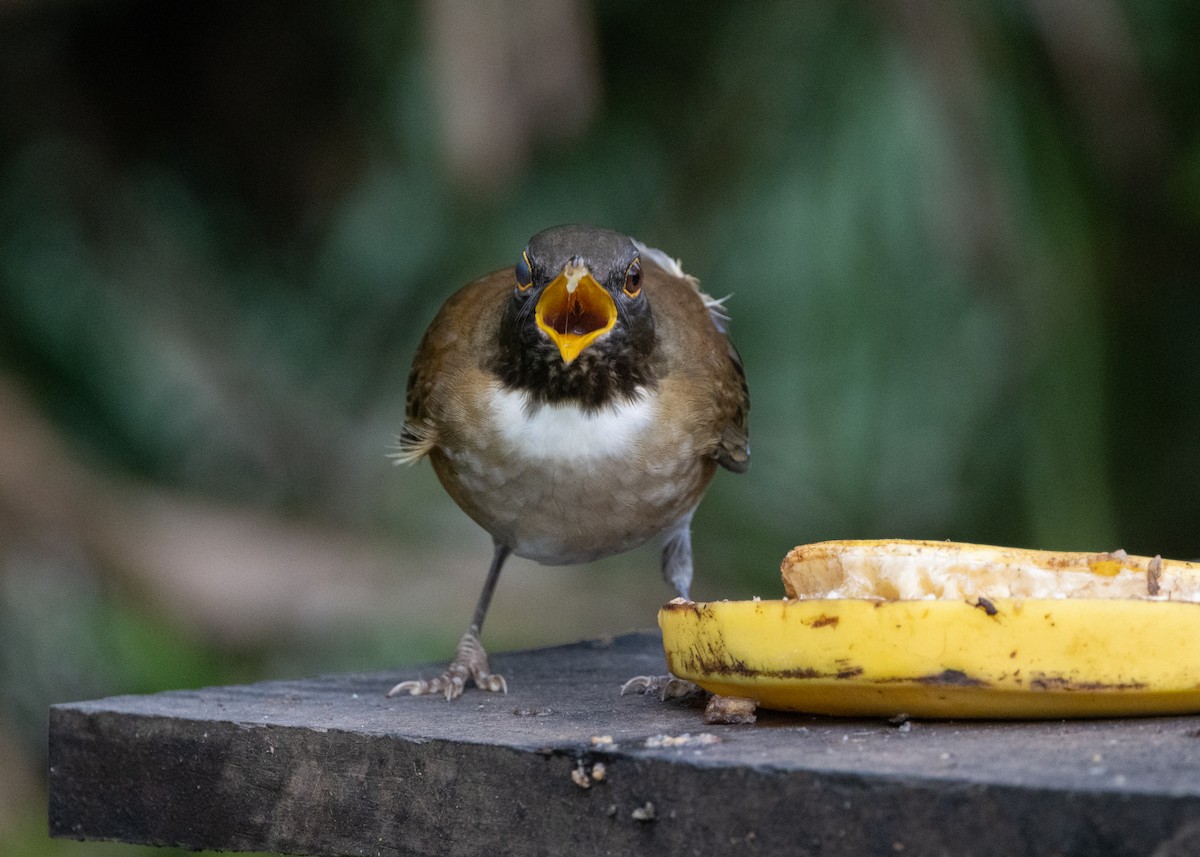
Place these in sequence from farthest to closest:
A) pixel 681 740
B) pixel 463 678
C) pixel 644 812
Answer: pixel 463 678 < pixel 681 740 < pixel 644 812

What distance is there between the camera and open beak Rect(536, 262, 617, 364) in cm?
378

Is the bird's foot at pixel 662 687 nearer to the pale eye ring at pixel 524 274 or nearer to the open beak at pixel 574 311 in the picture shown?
the open beak at pixel 574 311

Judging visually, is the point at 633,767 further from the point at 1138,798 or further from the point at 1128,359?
the point at 1128,359

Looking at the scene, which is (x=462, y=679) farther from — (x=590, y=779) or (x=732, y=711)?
(x=590, y=779)

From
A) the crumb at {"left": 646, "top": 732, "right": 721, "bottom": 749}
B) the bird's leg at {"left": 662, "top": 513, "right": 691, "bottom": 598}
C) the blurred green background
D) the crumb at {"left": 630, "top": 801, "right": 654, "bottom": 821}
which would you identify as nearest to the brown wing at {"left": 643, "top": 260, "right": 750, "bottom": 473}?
the bird's leg at {"left": 662, "top": 513, "right": 691, "bottom": 598}

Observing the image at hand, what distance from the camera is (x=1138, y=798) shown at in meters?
2.05

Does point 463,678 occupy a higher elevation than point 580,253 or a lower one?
lower

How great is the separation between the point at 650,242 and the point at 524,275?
3874 mm

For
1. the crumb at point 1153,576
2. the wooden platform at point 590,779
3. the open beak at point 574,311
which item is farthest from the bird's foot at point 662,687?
the crumb at point 1153,576

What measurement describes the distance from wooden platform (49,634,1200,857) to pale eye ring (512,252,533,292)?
100cm

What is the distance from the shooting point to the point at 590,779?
254cm

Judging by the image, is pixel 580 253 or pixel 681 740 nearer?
pixel 681 740

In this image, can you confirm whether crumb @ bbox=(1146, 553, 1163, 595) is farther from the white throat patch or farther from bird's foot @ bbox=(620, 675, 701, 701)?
the white throat patch

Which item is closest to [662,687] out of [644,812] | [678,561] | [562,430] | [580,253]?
[562,430]
